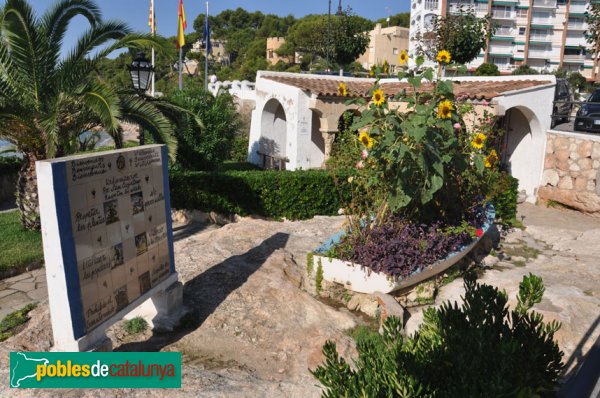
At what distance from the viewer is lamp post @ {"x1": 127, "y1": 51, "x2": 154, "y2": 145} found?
29.8 ft

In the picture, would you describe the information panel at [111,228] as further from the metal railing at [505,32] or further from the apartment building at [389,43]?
the apartment building at [389,43]

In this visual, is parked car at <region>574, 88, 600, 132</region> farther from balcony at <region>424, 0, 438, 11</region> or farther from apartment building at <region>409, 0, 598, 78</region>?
apartment building at <region>409, 0, 598, 78</region>

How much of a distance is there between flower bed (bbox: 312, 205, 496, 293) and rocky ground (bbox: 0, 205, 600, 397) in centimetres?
27

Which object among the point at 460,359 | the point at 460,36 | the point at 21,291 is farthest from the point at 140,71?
the point at 460,36

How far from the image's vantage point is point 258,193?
35.2 feet

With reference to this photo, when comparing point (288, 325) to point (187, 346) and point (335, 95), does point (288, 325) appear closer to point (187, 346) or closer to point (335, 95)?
point (187, 346)

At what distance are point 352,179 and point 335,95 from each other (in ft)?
23.6

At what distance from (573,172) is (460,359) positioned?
36.6 feet

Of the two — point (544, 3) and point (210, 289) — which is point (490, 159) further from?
point (544, 3)

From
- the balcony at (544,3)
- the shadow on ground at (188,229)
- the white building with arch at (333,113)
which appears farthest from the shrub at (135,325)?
the balcony at (544,3)

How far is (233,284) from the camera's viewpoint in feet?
22.3

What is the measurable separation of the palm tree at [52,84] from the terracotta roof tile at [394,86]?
5.15 metres

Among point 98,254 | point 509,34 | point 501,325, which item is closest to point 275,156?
point 98,254

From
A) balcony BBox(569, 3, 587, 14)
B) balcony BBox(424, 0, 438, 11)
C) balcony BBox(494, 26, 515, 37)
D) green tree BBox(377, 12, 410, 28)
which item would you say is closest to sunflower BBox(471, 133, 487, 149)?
balcony BBox(424, 0, 438, 11)
